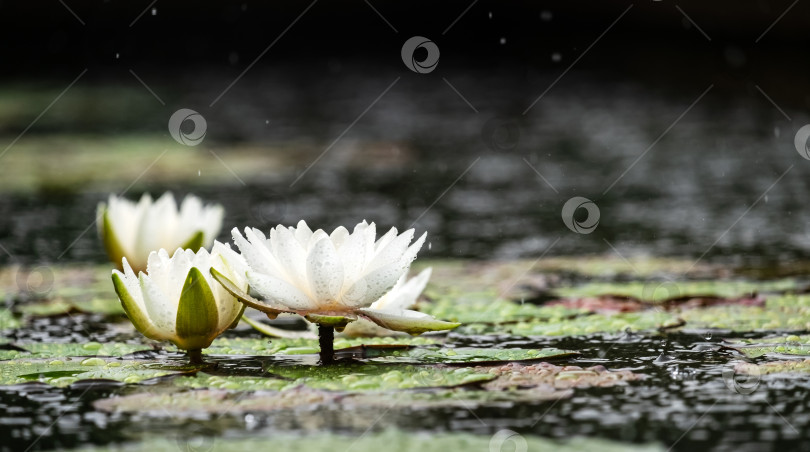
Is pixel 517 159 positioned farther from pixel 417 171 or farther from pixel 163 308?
pixel 163 308

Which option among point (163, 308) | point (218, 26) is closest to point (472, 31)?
point (218, 26)

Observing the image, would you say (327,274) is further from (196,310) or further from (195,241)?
(195,241)

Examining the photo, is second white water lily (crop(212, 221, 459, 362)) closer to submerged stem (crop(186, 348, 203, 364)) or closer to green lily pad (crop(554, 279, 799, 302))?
submerged stem (crop(186, 348, 203, 364))

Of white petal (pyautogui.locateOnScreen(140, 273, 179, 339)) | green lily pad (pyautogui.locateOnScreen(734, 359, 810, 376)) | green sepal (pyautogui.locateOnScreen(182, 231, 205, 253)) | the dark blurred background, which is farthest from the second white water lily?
the dark blurred background

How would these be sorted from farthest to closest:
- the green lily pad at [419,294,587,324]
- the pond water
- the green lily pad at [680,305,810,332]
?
the green lily pad at [419,294,587,324] → the green lily pad at [680,305,810,332] → the pond water

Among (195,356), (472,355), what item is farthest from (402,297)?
(195,356)
